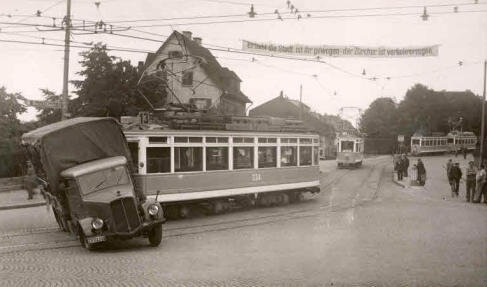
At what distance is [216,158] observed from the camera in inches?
682

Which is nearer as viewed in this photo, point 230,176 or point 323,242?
point 323,242

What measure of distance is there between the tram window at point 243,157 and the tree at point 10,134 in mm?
11333

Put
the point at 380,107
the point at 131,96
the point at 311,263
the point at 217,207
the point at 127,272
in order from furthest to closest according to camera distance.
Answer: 1. the point at 380,107
2. the point at 131,96
3. the point at 217,207
4. the point at 311,263
5. the point at 127,272

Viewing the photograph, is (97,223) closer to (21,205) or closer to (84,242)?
(84,242)

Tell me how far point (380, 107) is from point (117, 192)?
7571 cm

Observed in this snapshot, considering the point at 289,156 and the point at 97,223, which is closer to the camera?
the point at 97,223

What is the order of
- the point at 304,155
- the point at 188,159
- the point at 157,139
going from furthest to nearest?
the point at 304,155 → the point at 188,159 → the point at 157,139

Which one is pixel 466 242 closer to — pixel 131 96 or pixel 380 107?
pixel 131 96

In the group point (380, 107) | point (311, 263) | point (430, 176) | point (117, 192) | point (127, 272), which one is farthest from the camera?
point (380, 107)

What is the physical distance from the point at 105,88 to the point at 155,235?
67.0ft

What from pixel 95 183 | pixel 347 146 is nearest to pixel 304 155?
pixel 95 183

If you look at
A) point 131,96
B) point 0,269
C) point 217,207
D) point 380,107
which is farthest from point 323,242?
point 380,107

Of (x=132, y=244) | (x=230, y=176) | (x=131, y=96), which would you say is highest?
(x=131, y=96)

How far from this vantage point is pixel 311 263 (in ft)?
33.9
